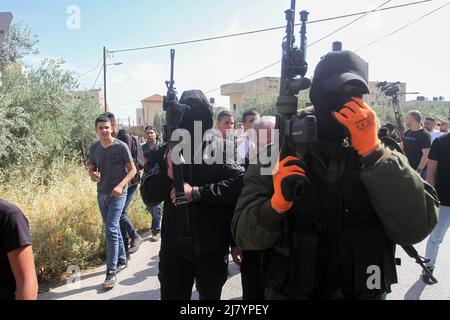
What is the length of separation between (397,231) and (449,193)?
280cm

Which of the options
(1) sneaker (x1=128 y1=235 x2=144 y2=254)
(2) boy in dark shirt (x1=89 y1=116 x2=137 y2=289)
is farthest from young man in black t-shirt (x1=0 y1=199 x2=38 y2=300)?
(1) sneaker (x1=128 y1=235 x2=144 y2=254)

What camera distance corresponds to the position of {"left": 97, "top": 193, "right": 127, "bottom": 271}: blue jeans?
3793 mm

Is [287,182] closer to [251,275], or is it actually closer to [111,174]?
[251,275]

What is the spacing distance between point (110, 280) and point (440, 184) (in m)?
3.87

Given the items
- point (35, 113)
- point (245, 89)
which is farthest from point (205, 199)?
point (245, 89)

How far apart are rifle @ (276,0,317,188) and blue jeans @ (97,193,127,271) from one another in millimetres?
2983

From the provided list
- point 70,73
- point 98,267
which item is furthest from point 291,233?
point 70,73

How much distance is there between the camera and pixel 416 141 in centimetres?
568

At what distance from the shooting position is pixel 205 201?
2.17 meters

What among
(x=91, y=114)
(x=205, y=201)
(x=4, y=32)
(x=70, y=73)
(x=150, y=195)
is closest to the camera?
(x=205, y=201)

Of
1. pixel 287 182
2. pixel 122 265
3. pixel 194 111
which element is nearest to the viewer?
pixel 287 182

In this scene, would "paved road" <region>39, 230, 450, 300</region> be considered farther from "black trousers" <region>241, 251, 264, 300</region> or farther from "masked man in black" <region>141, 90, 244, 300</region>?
"black trousers" <region>241, 251, 264, 300</region>
